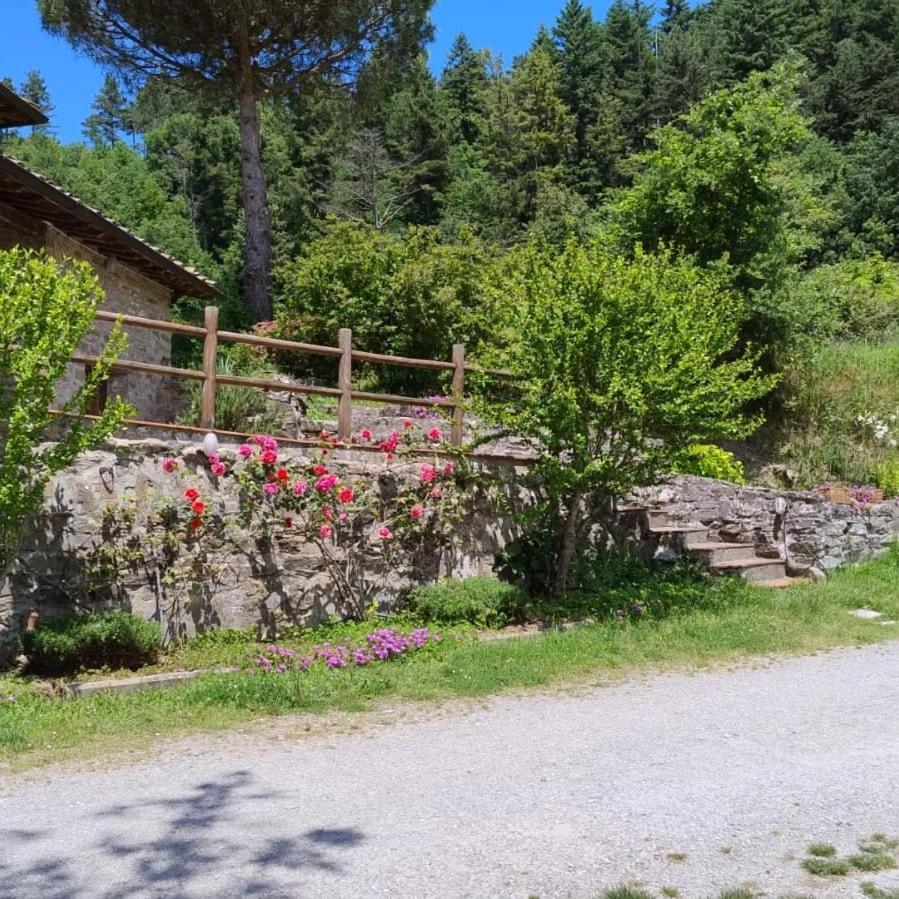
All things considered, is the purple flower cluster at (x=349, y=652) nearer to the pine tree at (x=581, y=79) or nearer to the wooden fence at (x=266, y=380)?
the wooden fence at (x=266, y=380)

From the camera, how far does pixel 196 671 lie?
Result: 23.1 ft

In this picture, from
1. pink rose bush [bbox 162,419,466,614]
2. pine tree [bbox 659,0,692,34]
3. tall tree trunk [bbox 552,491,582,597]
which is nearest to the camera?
pink rose bush [bbox 162,419,466,614]

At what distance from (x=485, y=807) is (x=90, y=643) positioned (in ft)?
13.3

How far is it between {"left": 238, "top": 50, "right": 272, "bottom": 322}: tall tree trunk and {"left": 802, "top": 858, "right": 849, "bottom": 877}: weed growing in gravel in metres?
19.0

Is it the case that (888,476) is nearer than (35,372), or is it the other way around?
(35,372)

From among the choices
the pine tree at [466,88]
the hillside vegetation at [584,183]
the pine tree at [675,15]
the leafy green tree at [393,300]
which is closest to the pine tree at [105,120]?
the hillside vegetation at [584,183]

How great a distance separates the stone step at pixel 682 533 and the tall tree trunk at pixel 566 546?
5.81 ft

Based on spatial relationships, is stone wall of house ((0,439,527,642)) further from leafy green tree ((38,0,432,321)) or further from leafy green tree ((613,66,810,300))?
leafy green tree ((38,0,432,321))

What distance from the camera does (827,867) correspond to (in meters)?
3.56

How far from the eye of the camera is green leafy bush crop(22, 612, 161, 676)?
6785 mm

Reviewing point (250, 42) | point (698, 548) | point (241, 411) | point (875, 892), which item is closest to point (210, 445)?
point (241, 411)

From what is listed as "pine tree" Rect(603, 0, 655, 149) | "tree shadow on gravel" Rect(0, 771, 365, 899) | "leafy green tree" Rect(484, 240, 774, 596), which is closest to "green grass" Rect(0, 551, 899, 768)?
"tree shadow on gravel" Rect(0, 771, 365, 899)

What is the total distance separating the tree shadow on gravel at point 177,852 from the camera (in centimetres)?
344

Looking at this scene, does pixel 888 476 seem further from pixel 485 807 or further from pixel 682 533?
pixel 485 807
